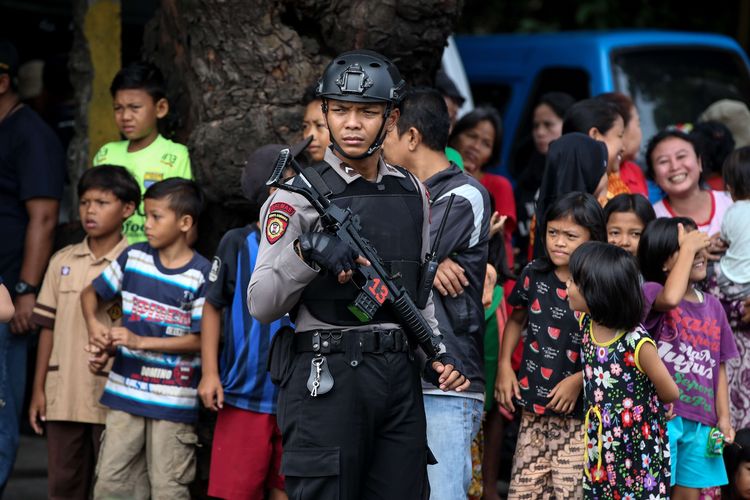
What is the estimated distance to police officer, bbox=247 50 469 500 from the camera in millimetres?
3904

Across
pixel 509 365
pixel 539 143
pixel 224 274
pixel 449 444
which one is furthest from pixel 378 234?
pixel 539 143

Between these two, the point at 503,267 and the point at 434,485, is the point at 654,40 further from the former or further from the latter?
the point at 434,485

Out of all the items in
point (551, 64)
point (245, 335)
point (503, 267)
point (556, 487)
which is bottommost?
point (556, 487)

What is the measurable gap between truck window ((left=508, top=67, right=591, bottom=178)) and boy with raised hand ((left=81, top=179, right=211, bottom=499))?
367 cm

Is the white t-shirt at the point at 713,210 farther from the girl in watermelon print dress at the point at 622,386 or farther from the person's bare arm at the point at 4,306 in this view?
the person's bare arm at the point at 4,306

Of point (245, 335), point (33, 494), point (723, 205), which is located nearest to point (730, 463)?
point (723, 205)

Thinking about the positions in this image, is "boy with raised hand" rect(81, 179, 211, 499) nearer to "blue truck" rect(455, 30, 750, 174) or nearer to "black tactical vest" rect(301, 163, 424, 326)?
"black tactical vest" rect(301, 163, 424, 326)

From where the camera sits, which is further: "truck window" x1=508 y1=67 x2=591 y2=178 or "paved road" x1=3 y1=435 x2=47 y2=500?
"truck window" x1=508 y1=67 x2=591 y2=178

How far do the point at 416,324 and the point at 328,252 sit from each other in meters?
0.50

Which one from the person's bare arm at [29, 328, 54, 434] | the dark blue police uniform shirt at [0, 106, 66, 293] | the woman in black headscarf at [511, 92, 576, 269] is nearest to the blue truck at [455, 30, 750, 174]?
the woman in black headscarf at [511, 92, 576, 269]

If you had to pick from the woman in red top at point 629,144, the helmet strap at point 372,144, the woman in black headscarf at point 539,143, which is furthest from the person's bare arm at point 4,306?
the woman in black headscarf at point 539,143

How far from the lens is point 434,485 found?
459 centimetres

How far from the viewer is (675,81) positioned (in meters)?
8.34

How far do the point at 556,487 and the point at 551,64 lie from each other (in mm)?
4231
